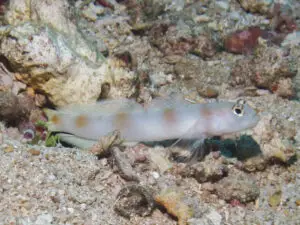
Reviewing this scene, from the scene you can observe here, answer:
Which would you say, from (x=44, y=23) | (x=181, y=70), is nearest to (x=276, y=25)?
(x=181, y=70)

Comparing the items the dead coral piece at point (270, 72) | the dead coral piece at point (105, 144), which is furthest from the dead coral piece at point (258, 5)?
the dead coral piece at point (105, 144)

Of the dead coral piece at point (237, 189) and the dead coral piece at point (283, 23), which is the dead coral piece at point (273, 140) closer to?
the dead coral piece at point (237, 189)

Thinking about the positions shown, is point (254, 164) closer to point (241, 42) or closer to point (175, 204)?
point (175, 204)

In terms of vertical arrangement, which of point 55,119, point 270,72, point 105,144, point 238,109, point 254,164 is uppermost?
point 238,109

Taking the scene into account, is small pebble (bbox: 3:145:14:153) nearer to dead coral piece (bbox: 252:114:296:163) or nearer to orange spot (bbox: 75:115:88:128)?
orange spot (bbox: 75:115:88:128)

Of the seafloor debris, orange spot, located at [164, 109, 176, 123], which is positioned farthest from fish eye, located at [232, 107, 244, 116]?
the seafloor debris

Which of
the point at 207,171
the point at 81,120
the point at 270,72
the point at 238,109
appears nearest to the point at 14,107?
the point at 81,120
